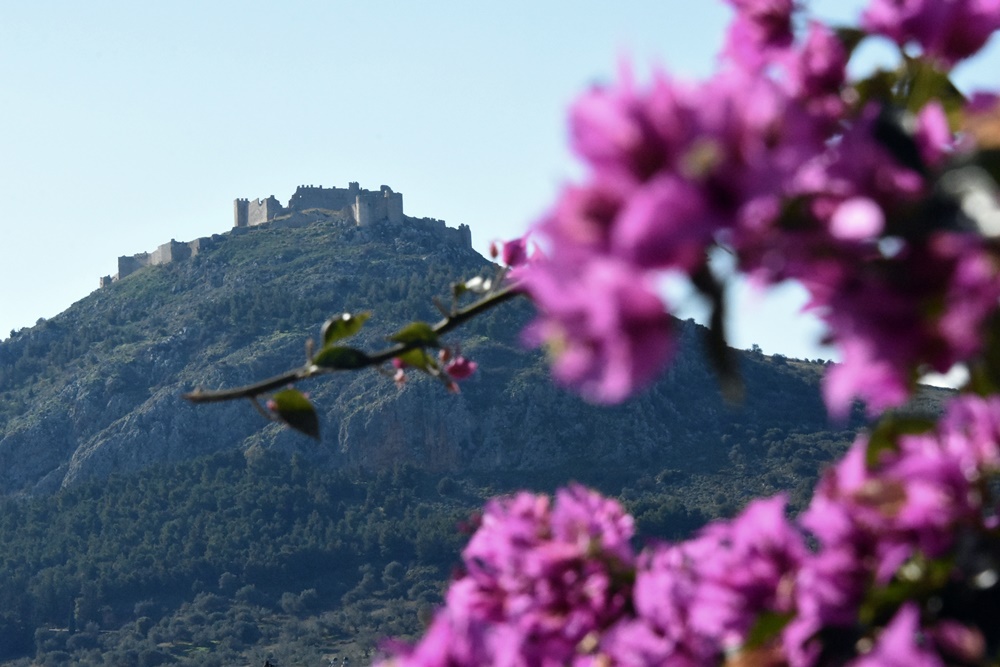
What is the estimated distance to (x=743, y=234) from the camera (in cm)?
69

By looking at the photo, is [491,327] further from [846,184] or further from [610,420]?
[846,184]

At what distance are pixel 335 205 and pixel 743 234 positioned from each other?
296 ft

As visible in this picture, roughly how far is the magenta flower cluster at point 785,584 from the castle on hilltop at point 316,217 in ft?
277

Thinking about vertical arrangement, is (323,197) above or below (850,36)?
above

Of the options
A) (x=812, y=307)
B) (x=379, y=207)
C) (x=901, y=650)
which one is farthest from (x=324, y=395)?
(x=901, y=650)

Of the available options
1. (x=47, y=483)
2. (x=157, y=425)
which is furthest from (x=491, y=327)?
(x=47, y=483)

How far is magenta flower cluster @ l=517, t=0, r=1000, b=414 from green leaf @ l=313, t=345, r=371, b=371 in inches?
28.1

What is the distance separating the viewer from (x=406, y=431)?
244 feet

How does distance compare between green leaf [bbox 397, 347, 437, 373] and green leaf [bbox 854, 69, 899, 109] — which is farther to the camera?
green leaf [bbox 397, 347, 437, 373]

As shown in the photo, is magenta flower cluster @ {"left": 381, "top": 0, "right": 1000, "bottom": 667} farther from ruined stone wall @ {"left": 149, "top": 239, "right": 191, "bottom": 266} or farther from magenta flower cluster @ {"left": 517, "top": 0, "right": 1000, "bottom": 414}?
ruined stone wall @ {"left": 149, "top": 239, "right": 191, "bottom": 266}

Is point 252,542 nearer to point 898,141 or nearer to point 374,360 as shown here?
point 374,360

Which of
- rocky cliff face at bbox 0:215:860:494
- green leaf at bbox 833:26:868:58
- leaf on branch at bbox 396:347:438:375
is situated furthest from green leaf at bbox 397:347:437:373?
rocky cliff face at bbox 0:215:860:494

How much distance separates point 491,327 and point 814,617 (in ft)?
262

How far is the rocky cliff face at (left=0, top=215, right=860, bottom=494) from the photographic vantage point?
73.7m
